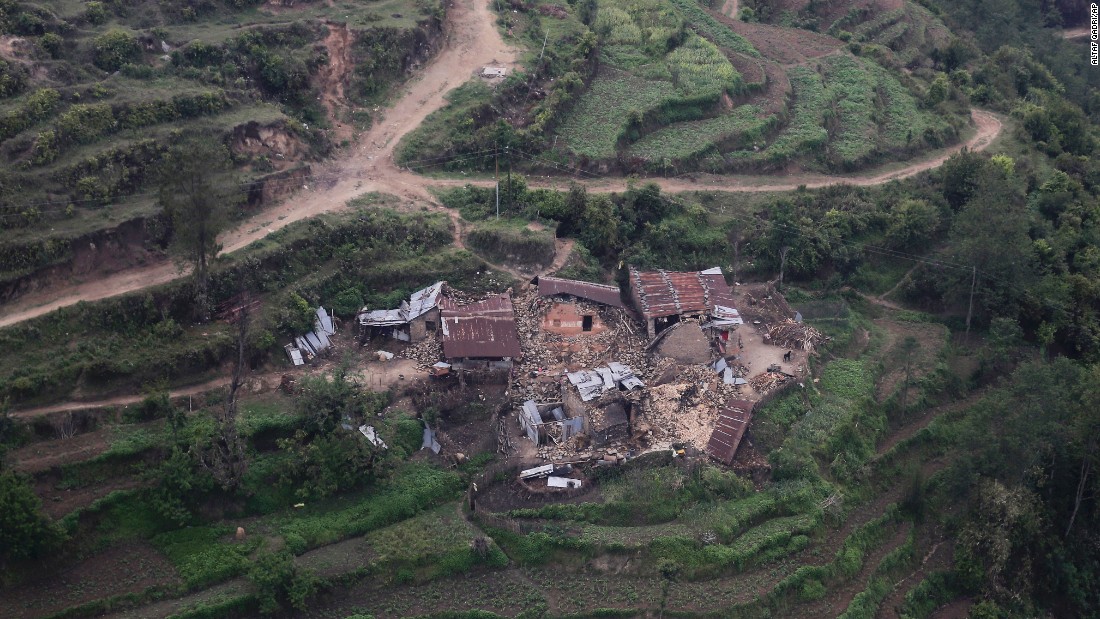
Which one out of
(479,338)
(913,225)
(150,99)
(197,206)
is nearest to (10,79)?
(150,99)

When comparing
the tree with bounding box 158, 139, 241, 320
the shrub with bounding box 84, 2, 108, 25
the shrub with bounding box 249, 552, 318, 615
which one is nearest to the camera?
the shrub with bounding box 249, 552, 318, 615

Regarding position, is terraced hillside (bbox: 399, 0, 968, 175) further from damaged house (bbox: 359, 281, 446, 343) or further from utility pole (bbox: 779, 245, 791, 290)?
damaged house (bbox: 359, 281, 446, 343)

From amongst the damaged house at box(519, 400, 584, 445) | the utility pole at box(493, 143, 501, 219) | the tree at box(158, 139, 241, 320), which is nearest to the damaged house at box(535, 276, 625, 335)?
the damaged house at box(519, 400, 584, 445)

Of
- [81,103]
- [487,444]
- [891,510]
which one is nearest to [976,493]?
[891,510]

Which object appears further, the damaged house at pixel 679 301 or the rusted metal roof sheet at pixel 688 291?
the rusted metal roof sheet at pixel 688 291

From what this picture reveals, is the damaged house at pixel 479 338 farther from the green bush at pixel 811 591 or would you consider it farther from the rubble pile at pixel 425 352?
the green bush at pixel 811 591

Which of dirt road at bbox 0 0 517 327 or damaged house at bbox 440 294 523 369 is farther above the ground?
dirt road at bbox 0 0 517 327

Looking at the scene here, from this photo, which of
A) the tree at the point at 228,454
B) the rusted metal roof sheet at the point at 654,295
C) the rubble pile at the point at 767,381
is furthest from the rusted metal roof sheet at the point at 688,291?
the tree at the point at 228,454
